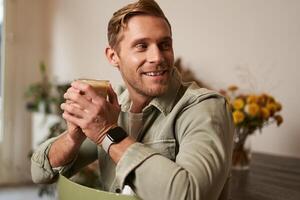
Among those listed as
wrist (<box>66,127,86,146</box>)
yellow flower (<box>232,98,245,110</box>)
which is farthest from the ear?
yellow flower (<box>232,98,245,110</box>)

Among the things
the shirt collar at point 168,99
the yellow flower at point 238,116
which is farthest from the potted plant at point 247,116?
the shirt collar at point 168,99

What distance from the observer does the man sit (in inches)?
23.6

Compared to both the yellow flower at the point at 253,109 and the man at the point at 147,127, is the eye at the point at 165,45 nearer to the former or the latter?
the man at the point at 147,127

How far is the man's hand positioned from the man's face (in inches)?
5.7

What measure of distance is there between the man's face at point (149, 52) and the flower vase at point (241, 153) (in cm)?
73

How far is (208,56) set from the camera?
2.04 metres

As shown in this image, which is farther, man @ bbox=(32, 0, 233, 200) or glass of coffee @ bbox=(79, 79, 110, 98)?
glass of coffee @ bbox=(79, 79, 110, 98)

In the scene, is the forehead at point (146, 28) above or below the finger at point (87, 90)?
above

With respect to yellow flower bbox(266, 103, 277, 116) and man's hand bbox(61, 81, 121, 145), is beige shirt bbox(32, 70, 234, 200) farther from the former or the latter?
yellow flower bbox(266, 103, 277, 116)

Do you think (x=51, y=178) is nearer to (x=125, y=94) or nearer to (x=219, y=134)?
(x=125, y=94)

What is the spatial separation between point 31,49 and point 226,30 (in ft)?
8.49

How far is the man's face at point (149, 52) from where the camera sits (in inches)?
30.9

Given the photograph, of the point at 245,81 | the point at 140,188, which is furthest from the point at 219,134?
the point at 245,81

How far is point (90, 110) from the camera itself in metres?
0.68
